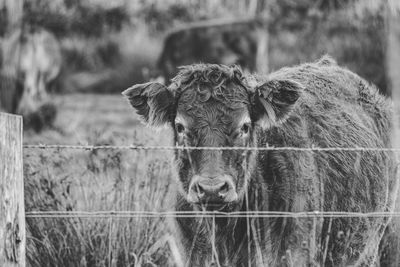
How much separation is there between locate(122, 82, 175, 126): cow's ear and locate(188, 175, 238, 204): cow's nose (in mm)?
840

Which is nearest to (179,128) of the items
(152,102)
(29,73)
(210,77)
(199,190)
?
(152,102)

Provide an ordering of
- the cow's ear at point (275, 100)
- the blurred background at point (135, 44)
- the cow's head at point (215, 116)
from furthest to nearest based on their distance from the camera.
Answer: the blurred background at point (135, 44) < the cow's ear at point (275, 100) < the cow's head at point (215, 116)

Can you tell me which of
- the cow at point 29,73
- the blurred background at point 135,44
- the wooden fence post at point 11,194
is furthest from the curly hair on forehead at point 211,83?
the cow at point 29,73

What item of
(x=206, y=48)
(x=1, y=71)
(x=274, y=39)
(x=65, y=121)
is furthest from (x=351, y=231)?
(x=274, y=39)

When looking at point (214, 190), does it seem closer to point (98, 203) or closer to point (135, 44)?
point (98, 203)

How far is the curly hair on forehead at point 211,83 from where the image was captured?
17.7 feet

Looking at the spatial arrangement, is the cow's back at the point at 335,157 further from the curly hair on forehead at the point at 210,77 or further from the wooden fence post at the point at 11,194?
the wooden fence post at the point at 11,194

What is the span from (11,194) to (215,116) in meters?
1.55

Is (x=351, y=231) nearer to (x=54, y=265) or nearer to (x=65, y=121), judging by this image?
(x=54, y=265)

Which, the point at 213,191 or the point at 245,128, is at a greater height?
the point at 245,128

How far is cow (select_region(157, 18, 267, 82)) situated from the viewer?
1738cm

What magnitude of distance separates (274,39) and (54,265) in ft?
49.6

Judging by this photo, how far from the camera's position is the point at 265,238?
520 cm

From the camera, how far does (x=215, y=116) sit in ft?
17.2
